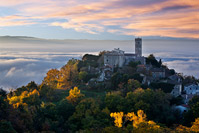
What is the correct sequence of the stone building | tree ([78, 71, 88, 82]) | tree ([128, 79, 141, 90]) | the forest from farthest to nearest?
the stone building < tree ([78, 71, 88, 82]) < tree ([128, 79, 141, 90]) < the forest

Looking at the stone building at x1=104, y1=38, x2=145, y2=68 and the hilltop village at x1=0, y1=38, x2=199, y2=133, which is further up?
the stone building at x1=104, y1=38, x2=145, y2=68

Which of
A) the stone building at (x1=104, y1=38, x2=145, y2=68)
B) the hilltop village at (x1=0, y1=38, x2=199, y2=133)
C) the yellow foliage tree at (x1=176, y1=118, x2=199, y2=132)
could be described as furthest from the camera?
the stone building at (x1=104, y1=38, x2=145, y2=68)

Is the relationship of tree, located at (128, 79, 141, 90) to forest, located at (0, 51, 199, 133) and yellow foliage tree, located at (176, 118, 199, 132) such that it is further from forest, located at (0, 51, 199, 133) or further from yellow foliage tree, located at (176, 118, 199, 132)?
yellow foliage tree, located at (176, 118, 199, 132)

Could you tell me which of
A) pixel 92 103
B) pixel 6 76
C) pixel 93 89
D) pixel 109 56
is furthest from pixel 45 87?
pixel 6 76

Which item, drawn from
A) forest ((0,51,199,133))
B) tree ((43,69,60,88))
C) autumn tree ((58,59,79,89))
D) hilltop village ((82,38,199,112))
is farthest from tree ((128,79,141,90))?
tree ((43,69,60,88))

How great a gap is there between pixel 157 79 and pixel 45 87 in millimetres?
18838

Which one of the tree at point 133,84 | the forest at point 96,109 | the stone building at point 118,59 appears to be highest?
the stone building at point 118,59

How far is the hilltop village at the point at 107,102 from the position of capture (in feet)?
80.4

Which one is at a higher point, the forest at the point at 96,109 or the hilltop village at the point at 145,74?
the hilltop village at the point at 145,74

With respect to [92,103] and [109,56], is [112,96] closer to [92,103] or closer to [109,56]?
[92,103]

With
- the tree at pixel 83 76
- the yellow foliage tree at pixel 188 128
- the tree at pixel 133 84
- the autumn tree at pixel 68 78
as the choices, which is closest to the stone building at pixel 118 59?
the tree at pixel 83 76

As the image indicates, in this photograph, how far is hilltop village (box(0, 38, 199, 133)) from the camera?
2450cm

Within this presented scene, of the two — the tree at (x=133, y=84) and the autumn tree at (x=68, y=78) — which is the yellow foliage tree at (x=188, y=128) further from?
the autumn tree at (x=68, y=78)

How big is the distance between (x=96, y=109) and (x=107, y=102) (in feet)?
10.4
